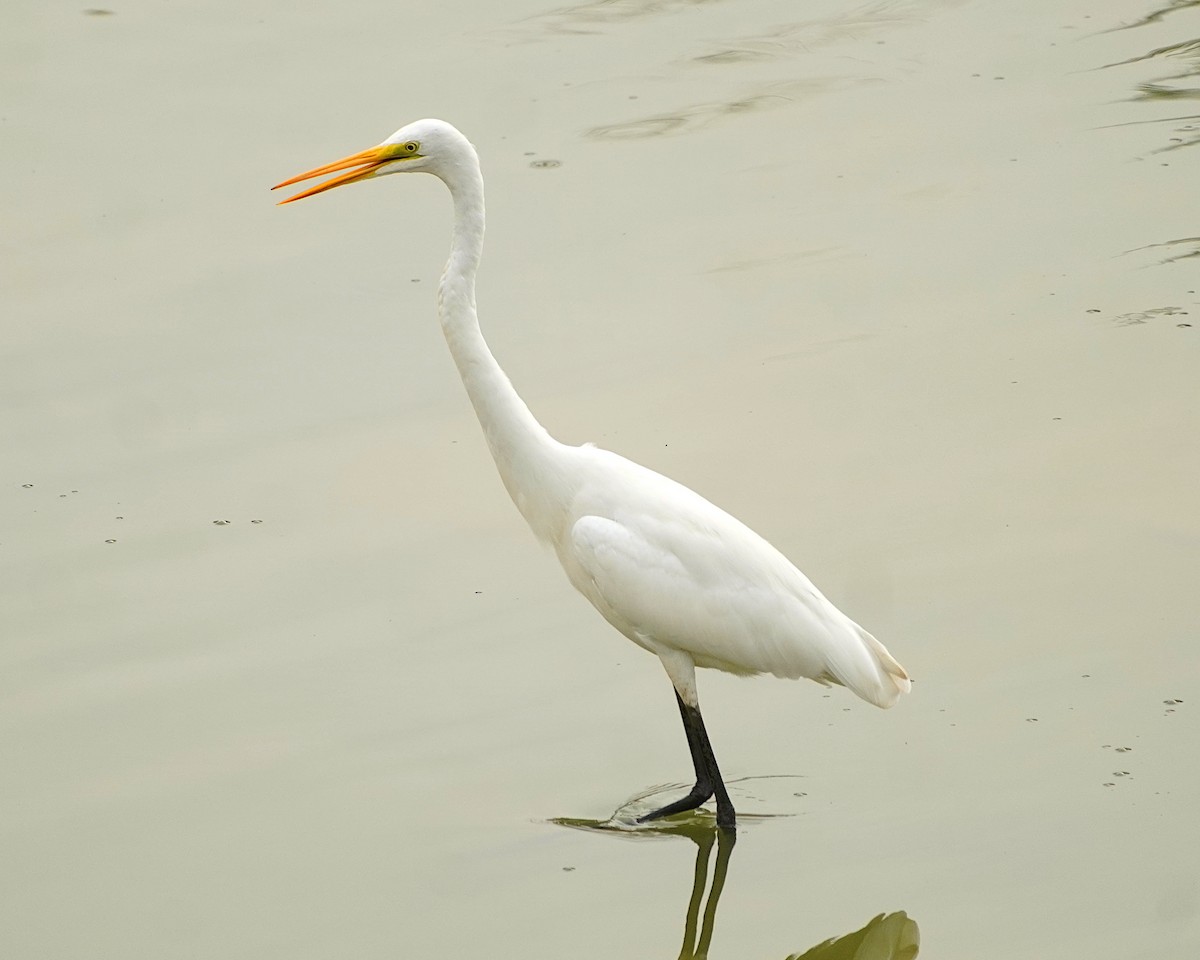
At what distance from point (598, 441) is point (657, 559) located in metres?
1.67

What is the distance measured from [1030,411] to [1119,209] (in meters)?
1.53

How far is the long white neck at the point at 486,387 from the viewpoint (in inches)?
166

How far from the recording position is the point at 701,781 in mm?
4234

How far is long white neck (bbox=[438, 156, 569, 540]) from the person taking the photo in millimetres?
4207

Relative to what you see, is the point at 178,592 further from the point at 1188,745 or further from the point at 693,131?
the point at 693,131

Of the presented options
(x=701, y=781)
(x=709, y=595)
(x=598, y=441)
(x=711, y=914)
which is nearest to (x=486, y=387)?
(x=709, y=595)

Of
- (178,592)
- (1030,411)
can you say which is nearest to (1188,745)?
(1030,411)

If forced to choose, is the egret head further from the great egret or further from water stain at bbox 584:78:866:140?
water stain at bbox 584:78:866:140

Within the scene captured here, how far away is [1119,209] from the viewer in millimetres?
7023

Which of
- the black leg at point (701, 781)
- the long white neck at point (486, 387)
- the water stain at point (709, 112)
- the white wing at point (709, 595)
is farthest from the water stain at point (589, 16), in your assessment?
the black leg at point (701, 781)

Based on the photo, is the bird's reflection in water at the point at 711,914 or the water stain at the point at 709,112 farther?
the water stain at the point at 709,112

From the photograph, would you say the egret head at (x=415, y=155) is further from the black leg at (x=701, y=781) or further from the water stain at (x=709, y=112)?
the water stain at (x=709, y=112)

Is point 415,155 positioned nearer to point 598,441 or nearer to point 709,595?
point 709,595

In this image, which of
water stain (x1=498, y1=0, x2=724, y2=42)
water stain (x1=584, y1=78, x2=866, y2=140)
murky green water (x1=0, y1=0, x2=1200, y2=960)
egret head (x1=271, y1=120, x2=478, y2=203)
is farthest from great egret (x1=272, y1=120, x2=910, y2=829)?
water stain (x1=498, y1=0, x2=724, y2=42)
